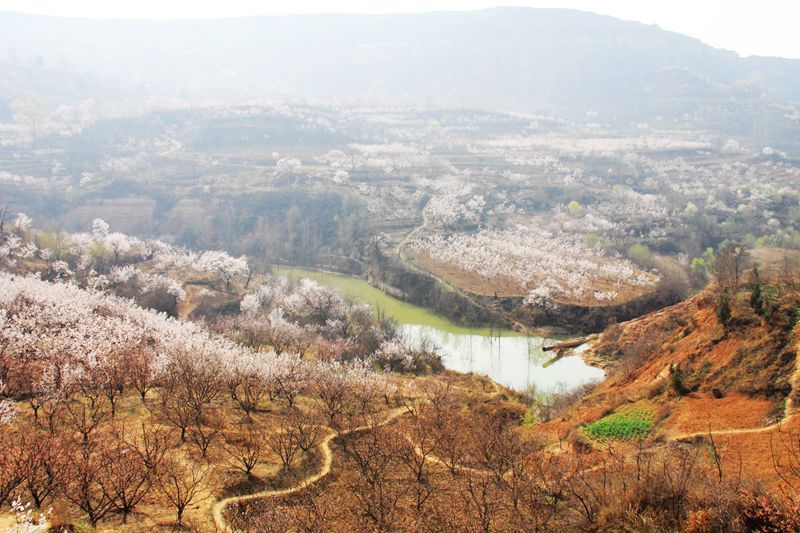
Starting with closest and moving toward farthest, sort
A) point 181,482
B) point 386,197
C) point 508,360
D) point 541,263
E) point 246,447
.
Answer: point 181,482, point 246,447, point 508,360, point 541,263, point 386,197

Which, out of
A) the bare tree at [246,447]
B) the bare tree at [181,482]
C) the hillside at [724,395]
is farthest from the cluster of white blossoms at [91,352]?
the hillside at [724,395]

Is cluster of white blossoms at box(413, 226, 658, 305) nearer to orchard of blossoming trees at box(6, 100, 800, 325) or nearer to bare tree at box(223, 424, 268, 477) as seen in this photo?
orchard of blossoming trees at box(6, 100, 800, 325)

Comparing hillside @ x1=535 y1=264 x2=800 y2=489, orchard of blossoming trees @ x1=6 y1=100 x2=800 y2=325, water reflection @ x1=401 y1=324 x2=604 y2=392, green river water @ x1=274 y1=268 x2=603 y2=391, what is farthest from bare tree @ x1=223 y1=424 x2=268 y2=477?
orchard of blossoming trees @ x1=6 y1=100 x2=800 y2=325

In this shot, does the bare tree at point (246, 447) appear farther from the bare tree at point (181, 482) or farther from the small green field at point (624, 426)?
the small green field at point (624, 426)

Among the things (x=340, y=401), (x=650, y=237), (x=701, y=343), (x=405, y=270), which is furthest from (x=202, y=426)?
(x=650, y=237)

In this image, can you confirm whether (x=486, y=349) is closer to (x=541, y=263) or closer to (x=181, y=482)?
(x=541, y=263)

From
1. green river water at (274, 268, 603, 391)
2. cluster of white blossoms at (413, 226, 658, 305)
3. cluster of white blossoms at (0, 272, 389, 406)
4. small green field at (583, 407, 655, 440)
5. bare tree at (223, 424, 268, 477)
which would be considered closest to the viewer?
bare tree at (223, 424, 268, 477)

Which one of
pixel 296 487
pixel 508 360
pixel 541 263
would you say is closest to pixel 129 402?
pixel 296 487
